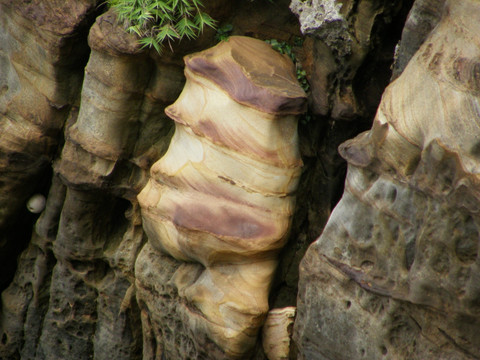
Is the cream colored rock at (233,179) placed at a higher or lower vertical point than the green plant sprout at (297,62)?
lower

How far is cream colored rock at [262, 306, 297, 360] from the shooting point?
4195 mm

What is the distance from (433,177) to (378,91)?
1.29 meters

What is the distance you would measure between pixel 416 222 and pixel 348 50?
123 centimetres

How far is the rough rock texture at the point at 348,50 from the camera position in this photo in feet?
12.6

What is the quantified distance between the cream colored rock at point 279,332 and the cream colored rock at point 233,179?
0.25ft

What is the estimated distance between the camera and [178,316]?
454 centimetres

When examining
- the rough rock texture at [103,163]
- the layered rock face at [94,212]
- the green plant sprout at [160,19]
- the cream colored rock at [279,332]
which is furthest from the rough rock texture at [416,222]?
the layered rock face at [94,212]

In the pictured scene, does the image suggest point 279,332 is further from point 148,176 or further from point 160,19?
point 160,19

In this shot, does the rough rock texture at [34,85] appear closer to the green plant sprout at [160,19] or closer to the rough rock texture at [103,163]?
the rough rock texture at [103,163]

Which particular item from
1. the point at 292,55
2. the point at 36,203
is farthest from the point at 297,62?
the point at 36,203

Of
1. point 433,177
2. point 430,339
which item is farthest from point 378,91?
point 430,339

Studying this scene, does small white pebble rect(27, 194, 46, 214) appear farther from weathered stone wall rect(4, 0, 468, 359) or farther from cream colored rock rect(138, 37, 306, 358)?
cream colored rock rect(138, 37, 306, 358)

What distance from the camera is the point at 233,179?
4047 mm

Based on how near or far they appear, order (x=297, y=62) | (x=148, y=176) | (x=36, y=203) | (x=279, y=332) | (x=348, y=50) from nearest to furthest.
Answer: (x=348, y=50) < (x=279, y=332) < (x=297, y=62) < (x=148, y=176) < (x=36, y=203)
